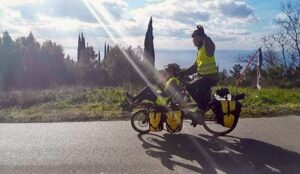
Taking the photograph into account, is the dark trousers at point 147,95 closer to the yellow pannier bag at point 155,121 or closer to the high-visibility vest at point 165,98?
the high-visibility vest at point 165,98

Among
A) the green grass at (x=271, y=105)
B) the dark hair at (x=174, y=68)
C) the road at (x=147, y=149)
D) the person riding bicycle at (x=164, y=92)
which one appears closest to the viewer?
the road at (x=147, y=149)

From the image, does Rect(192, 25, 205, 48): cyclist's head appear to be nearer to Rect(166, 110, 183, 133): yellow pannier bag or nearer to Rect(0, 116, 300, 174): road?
Rect(166, 110, 183, 133): yellow pannier bag

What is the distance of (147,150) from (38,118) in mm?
3796

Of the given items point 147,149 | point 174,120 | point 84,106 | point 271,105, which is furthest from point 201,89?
point 84,106

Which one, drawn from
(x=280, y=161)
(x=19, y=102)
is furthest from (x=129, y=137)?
(x=19, y=102)

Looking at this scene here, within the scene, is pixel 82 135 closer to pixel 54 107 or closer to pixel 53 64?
pixel 54 107

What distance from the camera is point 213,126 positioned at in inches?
315

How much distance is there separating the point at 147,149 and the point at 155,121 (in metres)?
0.80

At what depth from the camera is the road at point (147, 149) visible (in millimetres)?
5832

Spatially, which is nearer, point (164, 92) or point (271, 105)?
point (164, 92)

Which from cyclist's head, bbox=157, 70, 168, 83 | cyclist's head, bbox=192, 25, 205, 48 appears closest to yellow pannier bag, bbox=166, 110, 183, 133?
cyclist's head, bbox=157, 70, 168, 83

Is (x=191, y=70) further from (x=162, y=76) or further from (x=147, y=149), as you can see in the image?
(x=147, y=149)

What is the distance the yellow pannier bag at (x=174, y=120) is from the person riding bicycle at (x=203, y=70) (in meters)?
0.50

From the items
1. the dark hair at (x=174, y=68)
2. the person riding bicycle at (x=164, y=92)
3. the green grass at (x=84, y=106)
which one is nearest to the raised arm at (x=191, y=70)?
the dark hair at (x=174, y=68)
